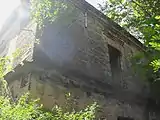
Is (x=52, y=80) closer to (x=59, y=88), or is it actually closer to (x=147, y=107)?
(x=59, y=88)

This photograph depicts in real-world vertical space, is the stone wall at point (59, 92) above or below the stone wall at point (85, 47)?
below

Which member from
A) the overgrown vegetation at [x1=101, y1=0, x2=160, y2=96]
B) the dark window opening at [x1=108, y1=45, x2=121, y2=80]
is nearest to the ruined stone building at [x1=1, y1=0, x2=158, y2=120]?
the dark window opening at [x1=108, y1=45, x2=121, y2=80]

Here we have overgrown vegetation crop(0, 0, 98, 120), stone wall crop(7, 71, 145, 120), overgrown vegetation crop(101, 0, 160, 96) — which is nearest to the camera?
overgrown vegetation crop(0, 0, 98, 120)

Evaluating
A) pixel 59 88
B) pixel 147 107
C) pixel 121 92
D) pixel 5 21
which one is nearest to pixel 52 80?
pixel 59 88

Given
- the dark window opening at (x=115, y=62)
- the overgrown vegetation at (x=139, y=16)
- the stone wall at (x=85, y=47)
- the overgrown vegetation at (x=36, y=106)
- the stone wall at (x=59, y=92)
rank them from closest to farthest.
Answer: the overgrown vegetation at (x=36, y=106) < the stone wall at (x=59, y=92) < the overgrown vegetation at (x=139, y=16) < the stone wall at (x=85, y=47) < the dark window opening at (x=115, y=62)

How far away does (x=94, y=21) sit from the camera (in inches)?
285

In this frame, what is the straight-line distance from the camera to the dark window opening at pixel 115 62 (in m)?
7.64

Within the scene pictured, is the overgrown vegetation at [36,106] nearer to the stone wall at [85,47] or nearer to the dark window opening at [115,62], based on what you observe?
the stone wall at [85,47]

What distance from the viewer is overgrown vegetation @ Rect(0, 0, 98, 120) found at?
313 cm

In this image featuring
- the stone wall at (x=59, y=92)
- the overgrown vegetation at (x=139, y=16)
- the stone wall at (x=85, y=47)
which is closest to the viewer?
the stone wall at (x=59, y=92)

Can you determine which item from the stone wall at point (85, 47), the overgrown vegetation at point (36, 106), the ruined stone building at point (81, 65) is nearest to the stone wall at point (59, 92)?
the ruined stone building at point (81, 65)

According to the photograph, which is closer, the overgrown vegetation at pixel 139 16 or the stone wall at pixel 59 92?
the stone wall at pixel 59 92

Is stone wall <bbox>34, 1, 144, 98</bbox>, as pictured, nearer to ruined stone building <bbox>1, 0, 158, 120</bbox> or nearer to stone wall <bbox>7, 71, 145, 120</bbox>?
ruined stone building <bbox>1, 0, 158, 120</bbox>

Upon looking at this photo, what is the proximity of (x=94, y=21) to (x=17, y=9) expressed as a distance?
2.15m
